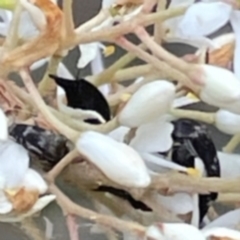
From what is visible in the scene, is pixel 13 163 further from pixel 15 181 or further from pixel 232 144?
pixel 232 144

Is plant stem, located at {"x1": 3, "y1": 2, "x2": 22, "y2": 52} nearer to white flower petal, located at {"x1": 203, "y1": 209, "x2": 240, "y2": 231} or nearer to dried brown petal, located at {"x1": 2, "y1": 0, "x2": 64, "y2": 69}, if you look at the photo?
dried brown petal, located at {"x1": 2, "y1": 0, "x2": 64, "y2": 69}

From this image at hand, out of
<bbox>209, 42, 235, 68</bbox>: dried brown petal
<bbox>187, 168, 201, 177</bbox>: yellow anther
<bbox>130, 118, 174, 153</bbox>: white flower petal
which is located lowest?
<bbox>187, 168, 201, 177</bbox>: yellow anther

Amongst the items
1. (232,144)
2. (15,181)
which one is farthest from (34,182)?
(232,144)

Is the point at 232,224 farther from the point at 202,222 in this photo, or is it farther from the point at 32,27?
the point at 32,27

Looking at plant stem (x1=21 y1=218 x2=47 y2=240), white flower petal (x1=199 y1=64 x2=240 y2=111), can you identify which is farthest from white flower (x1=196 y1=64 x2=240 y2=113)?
plant stem (x1=21 y1=218 x2=47 y2=240)

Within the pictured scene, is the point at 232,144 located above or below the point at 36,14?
below

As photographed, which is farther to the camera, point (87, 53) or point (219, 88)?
point (87, 53)

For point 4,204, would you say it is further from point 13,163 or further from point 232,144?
point 232,144
